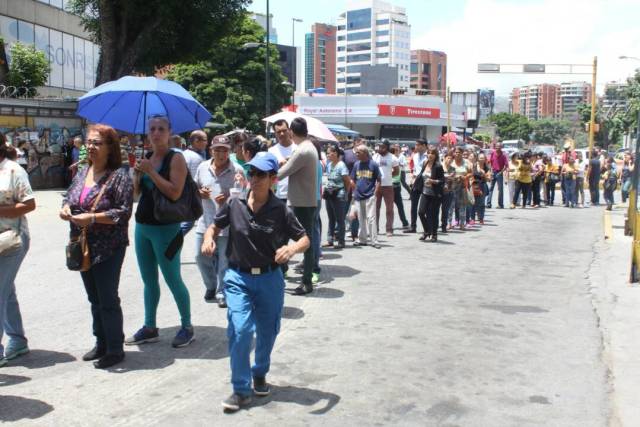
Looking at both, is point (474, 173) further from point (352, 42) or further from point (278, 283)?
point (352, 42)

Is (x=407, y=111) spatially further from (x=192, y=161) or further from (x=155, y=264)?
(x=155, y=264)

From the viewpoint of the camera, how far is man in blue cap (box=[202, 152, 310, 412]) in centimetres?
442

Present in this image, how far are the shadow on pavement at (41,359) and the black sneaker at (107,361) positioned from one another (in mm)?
319

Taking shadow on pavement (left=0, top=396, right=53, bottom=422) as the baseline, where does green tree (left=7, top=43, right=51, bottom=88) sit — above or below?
above

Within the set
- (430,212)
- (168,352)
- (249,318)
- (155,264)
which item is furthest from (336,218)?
(249,318)

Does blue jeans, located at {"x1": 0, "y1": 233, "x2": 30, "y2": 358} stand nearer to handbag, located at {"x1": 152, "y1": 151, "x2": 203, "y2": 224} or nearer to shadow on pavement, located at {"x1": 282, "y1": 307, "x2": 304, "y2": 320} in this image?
handbag, located at {"x1": 152, "y1": 151, "x2": 203, "y2": 224}

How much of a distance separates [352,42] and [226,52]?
152 m

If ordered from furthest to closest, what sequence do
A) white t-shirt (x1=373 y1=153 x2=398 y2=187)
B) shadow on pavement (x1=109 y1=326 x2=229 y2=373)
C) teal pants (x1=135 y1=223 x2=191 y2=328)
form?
white t-shirt (x1=373 y1=153 x2=398 y2=187)
teal pants (x1=135 y1=223 x2=191 y2=328)
shadow on pavement (x1=109 y1=326 x2=229 y2=373)

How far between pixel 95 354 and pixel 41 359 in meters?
0.43

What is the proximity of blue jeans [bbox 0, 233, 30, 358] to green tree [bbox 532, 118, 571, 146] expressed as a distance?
147 meters

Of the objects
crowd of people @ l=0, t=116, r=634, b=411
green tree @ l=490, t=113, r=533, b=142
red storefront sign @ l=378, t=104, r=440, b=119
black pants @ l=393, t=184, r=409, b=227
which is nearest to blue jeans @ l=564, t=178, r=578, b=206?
black pants @ l=393, t=184, r=409, b=227

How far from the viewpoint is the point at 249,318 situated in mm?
4430

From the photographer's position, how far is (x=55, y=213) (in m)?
16.3

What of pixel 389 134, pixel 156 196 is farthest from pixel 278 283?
pixel 389 134
